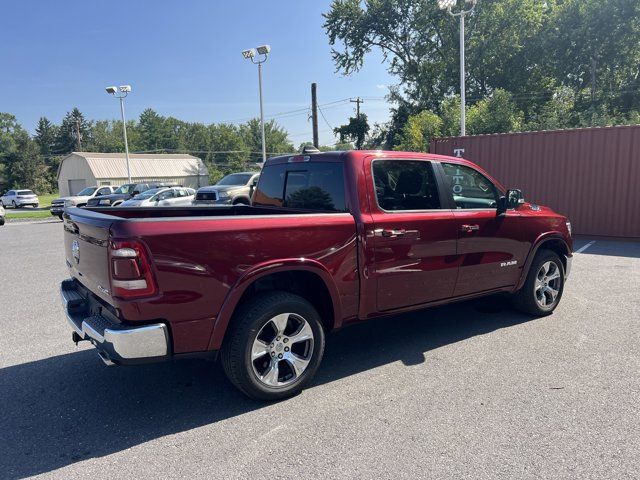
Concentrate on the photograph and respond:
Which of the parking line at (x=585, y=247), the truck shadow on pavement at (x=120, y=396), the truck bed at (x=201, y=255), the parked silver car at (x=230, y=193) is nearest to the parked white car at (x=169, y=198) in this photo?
the parked silver car at (x=230, y=193)

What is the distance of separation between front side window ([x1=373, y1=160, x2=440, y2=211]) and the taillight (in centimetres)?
196

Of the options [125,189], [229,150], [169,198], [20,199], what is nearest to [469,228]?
[169,198]

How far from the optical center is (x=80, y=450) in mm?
3023

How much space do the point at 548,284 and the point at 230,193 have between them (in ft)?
42.2

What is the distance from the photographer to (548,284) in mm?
5652

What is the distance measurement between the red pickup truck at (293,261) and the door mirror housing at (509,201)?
0.7 inches

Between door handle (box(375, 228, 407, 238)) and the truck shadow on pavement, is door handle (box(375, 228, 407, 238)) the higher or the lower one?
the higher one

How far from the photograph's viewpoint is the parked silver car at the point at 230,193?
16.8 meters

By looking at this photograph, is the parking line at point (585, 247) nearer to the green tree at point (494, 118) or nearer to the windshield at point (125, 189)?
the green tree at point (494, 118)

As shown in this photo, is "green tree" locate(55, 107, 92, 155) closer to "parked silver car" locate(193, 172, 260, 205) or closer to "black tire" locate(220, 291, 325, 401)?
"parked silver car" locate(193, 172, 260, 205)

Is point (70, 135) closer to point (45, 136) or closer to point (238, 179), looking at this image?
point (45, 136)

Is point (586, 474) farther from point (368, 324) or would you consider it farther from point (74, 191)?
point (74, 191)

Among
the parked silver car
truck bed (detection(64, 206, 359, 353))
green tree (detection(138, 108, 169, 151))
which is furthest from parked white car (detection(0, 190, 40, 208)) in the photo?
green tree (detection(138, 108, 169, 151))

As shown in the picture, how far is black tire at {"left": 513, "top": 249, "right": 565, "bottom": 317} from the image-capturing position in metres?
5.42
